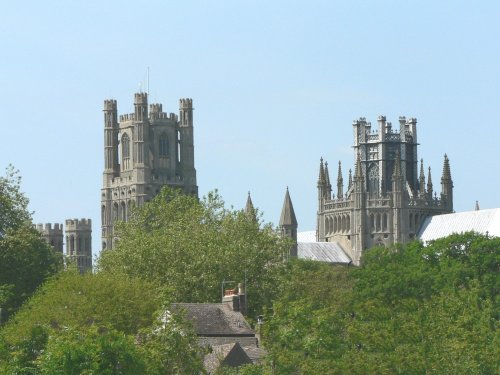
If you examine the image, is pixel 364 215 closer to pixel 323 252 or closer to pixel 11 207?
pixel 323 252

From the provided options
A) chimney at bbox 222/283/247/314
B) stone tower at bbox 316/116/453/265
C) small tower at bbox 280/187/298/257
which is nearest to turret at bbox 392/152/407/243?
stone tower at bbox 316/116/453/265

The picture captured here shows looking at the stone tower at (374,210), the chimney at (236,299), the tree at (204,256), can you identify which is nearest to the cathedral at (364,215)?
the stone tower at (374,210)

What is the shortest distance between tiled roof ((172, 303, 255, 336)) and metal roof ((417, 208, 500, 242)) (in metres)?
81.2

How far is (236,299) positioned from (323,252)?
96.3m

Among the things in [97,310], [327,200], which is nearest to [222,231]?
[97,310]

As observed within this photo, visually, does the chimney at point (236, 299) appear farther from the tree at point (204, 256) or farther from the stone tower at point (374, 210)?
the stone tower at point (374, 210)

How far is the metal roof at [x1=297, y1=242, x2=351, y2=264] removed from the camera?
188750mm

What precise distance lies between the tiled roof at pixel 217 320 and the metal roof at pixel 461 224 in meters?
81.2

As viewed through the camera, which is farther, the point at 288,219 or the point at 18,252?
the point at 288,219

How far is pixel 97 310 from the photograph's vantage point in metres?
91.8

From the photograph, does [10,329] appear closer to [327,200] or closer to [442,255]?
[442,255]

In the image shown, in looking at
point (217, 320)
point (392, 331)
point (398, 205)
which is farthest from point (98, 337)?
point (398, 205)

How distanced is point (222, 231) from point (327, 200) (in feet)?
244

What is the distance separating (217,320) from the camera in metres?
91.2
